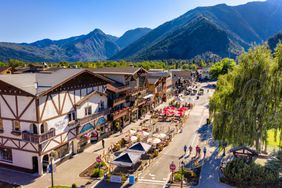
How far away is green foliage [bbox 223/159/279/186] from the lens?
19525 millimetres

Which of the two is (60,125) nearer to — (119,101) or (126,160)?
(126,160)

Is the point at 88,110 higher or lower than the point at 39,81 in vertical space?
lower

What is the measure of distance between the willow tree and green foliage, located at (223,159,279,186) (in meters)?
2.71

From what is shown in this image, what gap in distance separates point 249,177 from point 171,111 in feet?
77.5

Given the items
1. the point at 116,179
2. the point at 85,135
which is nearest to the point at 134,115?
the point at 85,135

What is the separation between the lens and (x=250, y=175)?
20.0 meters

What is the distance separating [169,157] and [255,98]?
11201 mm

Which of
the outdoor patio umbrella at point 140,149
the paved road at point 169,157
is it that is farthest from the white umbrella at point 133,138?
the outdoor patio umbrella at point 140,149

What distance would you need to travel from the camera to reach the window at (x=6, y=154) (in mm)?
23906

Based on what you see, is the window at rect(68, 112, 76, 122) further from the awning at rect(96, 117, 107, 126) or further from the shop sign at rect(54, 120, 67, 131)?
the awning at rect(96, 117, 107, 126)

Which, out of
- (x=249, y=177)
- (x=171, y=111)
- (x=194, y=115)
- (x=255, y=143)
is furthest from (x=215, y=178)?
(x=194, y=115)

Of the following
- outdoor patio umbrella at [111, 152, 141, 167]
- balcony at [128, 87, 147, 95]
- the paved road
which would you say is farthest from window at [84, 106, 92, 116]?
balcony at [128, 87, 147, 95]

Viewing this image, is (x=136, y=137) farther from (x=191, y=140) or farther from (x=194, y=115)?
(x=194, y=115)

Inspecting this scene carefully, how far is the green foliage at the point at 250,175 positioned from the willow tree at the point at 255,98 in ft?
8.91
